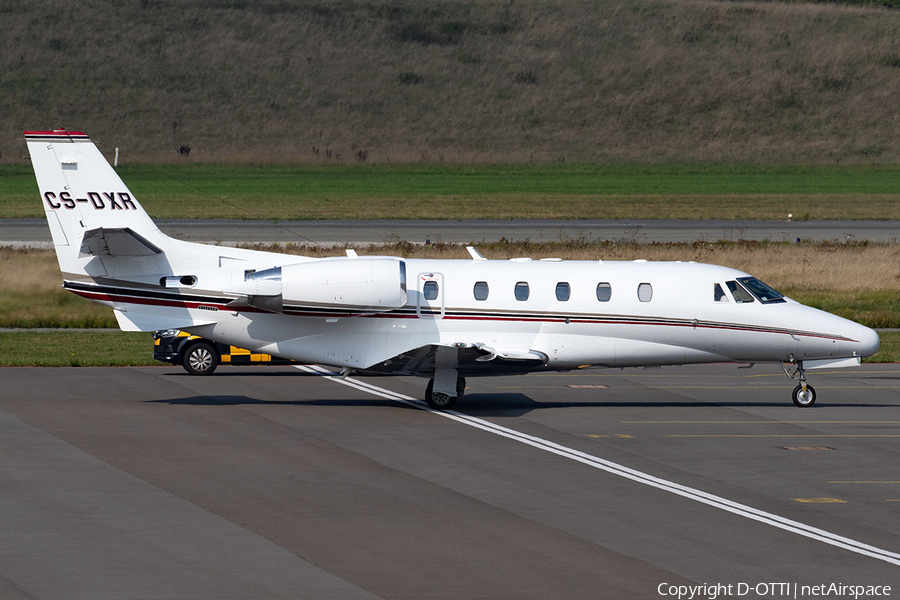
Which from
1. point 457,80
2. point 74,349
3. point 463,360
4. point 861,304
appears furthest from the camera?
point 457,80

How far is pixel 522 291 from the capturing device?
2222cm

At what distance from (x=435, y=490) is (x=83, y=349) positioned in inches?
666

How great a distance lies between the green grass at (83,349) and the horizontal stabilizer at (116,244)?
643 centimetres

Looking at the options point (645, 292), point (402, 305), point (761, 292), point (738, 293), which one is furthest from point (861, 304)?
point (402, 305)

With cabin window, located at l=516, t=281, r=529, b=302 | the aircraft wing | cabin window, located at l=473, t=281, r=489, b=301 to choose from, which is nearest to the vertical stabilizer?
the aircraft wing

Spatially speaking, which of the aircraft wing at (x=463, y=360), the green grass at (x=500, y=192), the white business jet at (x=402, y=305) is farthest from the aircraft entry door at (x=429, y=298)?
Result: the green grass at (x=500, y=192)

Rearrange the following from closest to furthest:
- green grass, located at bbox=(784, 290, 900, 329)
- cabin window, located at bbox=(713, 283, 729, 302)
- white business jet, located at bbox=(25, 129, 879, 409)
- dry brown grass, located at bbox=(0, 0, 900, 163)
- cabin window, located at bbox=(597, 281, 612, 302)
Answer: white business jet, located at bbox=(25, 129, 879, 409) → cabin window, located at bbox=(597, 281, 612, 302) → cabin window, located at bbox=(713, 283, 729, 302) → green grass, located at bbox=(784, 290, 900, 329) → dry brown grass, located at bbox=(0, 0, 900, 163)

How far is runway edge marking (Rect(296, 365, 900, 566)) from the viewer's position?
13.6 metres

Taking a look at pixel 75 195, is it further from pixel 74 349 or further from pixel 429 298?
pixel 74 349

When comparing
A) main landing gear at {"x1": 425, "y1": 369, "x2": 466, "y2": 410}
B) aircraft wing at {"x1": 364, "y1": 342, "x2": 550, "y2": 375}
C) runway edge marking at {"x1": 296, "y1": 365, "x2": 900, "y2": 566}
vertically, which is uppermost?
aircraft wing at {"x1": 364, "y1": 342, "x2": 550, "y2": 375}

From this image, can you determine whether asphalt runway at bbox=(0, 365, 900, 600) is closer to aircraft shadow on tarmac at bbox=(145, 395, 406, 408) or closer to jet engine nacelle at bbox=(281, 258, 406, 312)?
aircraft shadow on tarmac at bbox=(145, 395, 406, 408)

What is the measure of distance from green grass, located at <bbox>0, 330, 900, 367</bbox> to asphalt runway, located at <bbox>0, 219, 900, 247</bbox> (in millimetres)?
16175

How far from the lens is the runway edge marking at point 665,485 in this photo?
13570 mm

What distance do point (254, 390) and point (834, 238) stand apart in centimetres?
3799
